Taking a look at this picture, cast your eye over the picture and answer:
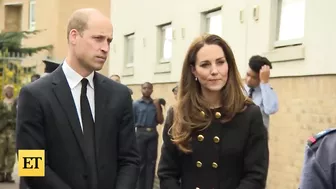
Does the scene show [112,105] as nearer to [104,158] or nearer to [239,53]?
[104,158]

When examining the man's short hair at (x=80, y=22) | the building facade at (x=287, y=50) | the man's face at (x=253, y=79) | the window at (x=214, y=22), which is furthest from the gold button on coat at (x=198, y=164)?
the window at (x=214, y=22)

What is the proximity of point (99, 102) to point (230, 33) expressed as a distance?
8.22 meters

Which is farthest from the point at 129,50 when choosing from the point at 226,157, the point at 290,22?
the point at 226,157

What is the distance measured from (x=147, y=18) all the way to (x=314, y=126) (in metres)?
8.79

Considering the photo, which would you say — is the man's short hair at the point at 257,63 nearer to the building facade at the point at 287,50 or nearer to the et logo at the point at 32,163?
the building facade at the point at 287,50

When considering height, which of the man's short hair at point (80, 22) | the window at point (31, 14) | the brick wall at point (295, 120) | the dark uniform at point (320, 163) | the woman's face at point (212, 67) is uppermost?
the window at point (31, 14)

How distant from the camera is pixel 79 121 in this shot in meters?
4.11

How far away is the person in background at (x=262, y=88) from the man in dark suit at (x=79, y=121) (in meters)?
3.22

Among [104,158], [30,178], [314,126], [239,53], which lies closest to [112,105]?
[104,158]

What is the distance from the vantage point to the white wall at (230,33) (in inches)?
363

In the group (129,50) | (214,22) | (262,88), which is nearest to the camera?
(262,88)

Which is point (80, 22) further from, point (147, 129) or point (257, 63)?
point (147, 129)

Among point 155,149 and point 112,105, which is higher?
point 112,105

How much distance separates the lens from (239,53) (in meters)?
11.8
